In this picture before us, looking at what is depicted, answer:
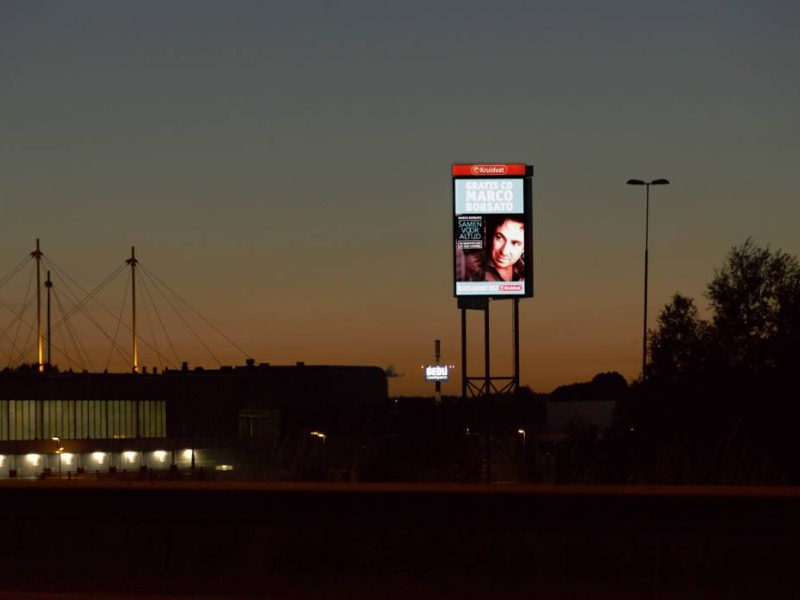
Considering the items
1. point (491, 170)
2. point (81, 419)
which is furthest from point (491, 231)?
point (81, 419)

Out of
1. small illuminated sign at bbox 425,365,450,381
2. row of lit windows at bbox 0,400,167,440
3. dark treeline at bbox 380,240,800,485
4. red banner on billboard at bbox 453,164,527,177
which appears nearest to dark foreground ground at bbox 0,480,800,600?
dark treeline at bbox 380,240,800,485

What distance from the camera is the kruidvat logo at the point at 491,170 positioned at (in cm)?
3719

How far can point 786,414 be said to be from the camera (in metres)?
33.9

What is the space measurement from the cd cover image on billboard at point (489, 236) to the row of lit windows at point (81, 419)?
49322 mm

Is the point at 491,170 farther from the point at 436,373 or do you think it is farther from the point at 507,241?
the point at 436,373

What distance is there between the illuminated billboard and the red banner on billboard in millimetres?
43

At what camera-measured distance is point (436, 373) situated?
12769 cm

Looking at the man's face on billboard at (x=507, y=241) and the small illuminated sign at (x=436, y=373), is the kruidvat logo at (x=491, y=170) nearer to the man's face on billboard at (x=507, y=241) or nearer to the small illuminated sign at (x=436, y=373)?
the man's face on billboard at (x=507, y=241)

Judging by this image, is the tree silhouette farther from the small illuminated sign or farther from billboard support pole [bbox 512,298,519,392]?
the small illuminated sign

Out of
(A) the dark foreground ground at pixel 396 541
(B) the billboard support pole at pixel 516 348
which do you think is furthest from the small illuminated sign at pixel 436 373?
(A) the dark foreground ground at pixel 396 541

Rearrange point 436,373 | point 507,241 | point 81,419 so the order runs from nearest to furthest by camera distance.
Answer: point 507,241
point 81,419
point 436,373

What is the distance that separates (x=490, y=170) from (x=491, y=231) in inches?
80.1

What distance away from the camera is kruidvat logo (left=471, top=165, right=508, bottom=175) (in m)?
37.2

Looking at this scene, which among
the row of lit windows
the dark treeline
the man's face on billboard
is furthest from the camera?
the row of lit windows
